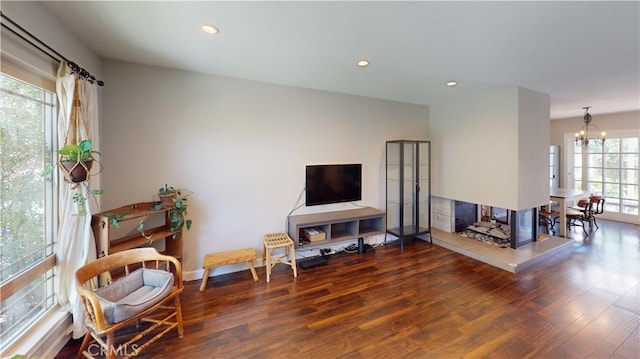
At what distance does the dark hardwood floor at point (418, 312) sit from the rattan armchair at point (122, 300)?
0.18m

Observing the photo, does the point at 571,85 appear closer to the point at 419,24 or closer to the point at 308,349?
the point at 419,24

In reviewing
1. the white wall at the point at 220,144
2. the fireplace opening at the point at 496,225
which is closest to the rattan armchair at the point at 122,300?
the white wall at the point at 220,144

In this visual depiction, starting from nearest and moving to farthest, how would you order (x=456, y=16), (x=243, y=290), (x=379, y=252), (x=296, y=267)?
(x=456, y=16) → (x=243, y=290) → (x=296, y=267) → (x=379, y=252)

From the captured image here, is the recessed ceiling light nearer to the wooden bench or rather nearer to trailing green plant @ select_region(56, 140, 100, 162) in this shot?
trailing green plant @ select_region(56, 140, 100, 162)

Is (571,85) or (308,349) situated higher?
(571,85)

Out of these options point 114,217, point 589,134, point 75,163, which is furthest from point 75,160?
point 589,134

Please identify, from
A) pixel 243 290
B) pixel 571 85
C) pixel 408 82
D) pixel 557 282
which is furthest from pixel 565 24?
pixel 243 290

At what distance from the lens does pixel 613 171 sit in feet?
18.6

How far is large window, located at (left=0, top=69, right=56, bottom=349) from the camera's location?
158 centimetres

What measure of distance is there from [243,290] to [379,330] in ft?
5.07

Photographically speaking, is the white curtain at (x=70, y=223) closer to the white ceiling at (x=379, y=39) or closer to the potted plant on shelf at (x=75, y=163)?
the potted plant on shelf at (x=75, y=163)

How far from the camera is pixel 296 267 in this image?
3322 millimetres

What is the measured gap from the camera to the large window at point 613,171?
540 centimetres

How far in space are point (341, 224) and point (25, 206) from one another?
329 cm
